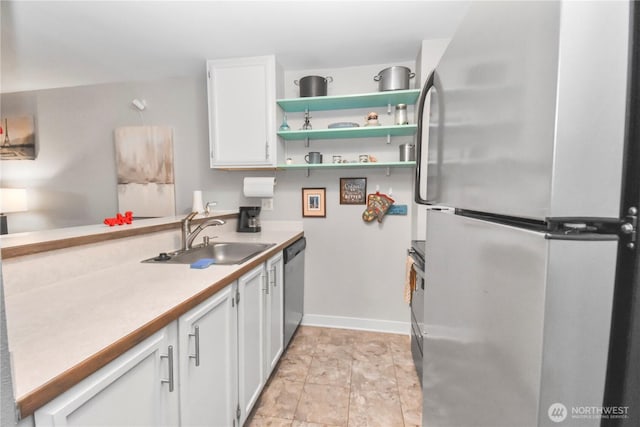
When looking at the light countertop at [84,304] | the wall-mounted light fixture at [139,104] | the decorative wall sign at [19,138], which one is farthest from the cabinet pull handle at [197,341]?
the decorative wall sign at [19,138]

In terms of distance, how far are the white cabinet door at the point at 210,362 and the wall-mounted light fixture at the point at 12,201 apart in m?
3.18

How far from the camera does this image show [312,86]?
226cm

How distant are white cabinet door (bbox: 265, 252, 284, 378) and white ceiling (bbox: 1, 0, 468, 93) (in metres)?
1.62

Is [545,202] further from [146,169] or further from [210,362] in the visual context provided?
[146,169]

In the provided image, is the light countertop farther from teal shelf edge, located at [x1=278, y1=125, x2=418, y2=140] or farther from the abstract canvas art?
the abstract canvas art

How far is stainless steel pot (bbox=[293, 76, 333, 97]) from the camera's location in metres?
2.26


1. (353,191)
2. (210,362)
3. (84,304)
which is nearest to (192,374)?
(210,362)

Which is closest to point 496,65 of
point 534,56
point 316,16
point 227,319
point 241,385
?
point 534,56

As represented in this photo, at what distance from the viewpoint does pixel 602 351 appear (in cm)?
30

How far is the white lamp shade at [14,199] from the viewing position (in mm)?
2693

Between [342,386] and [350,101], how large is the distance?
7.15ft

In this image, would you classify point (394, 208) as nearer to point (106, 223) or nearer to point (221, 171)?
point (221, 171)

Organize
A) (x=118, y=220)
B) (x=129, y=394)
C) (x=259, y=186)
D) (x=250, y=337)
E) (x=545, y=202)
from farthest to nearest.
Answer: (x=259, y=186) < (x=118, y=220) < (x=250, y=337) < (x=129, y=394) < (x=545, y=202)

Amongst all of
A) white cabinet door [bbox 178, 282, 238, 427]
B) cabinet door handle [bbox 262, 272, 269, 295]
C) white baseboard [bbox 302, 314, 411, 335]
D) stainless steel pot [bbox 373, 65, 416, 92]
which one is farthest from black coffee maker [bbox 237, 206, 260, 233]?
stainless steel pot [bbox 373, 65, 416, 92]
